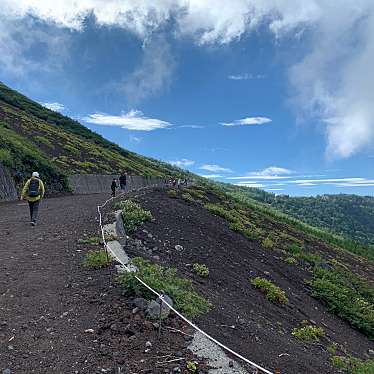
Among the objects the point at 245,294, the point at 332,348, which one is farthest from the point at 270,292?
the point at 332,348

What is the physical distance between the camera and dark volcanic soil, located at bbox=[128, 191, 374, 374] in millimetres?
6762

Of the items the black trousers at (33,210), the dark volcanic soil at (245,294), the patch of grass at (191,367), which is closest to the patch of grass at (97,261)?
the dark volcanic soil at (245,294)

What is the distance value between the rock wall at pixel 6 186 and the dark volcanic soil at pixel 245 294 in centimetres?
1024

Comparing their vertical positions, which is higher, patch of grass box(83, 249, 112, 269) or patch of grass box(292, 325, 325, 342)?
patch of grass box(83, 249, 112, 269)

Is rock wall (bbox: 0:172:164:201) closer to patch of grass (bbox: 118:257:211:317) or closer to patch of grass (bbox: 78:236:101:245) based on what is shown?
patch of grass (bbox: 78:236:101:245)

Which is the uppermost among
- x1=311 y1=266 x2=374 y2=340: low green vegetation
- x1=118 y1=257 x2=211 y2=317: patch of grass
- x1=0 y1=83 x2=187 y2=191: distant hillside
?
x1=0 y1=83 x2=187 y2=191: distant hillside

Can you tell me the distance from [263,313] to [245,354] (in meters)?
4.84

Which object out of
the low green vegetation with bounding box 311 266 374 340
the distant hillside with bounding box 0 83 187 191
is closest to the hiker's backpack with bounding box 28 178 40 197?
the low green vegetation with bounding box 311 266 374 340

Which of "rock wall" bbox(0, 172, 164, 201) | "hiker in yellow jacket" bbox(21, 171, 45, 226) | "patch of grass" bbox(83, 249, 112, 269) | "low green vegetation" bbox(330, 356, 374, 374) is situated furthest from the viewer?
"rock wall" bbox(0, 172, 164, 201)

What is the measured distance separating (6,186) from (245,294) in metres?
19.4

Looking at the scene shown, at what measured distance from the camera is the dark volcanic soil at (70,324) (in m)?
5.23

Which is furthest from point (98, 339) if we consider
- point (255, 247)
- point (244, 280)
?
point (255, 247)

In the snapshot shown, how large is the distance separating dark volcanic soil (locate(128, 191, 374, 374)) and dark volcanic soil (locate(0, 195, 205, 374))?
46.9 inches

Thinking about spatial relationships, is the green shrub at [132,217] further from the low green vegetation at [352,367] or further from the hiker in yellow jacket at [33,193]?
the low green vegetation at [352,367]
